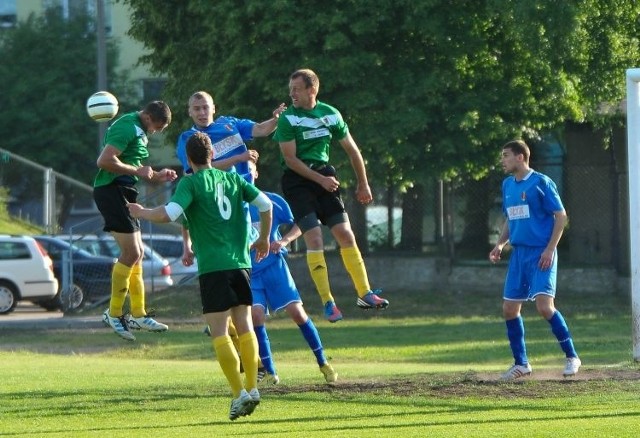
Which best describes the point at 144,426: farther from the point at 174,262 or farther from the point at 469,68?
the point at 174,262

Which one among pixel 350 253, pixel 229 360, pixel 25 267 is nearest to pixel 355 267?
pixel 350 253

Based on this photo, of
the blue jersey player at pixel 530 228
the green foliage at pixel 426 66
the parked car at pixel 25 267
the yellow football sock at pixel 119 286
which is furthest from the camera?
the parked car at pixel 25 267

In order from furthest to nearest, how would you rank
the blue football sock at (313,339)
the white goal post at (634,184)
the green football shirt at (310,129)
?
the white goal post at (634,184), the blue football sock at (313,339), the green football shirt at (310,129)

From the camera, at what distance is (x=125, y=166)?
42.9 ft

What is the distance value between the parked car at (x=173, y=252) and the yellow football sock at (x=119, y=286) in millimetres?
19651

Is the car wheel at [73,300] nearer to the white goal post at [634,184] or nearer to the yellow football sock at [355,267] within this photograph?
the white goal post at [634,184]

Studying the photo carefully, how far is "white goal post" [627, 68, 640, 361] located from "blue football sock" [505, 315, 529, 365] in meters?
1.80

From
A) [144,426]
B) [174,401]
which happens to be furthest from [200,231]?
[174,401]

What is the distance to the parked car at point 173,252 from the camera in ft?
111

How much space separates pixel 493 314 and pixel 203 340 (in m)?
7.24

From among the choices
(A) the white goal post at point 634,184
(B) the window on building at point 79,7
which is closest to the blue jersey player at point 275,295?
(A) the white goal post at point 634,184

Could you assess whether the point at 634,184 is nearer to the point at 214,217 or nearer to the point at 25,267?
the point at 214,217

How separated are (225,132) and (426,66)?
15.8 metres

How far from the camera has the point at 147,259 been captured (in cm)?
3253
